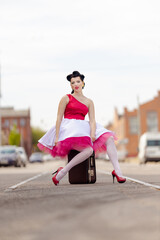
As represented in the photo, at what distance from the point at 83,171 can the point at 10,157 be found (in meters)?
28.0

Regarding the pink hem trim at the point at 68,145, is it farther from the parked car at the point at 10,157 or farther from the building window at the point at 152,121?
the building window at the point at 152,121

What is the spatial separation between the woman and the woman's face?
0.17 m

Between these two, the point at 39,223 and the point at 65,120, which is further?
the point at 65,120

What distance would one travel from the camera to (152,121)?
10219cm

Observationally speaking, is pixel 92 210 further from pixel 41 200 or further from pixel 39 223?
pixel 41 200

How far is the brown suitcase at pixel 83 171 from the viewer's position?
1029cm

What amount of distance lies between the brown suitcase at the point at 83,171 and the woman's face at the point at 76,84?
1.19m

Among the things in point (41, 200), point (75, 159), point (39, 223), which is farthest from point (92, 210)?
point (75, 159)

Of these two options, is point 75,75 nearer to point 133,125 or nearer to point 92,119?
point 92,119

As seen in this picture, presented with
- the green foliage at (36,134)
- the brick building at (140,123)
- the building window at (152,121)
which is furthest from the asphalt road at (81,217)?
the green foliage at (36,134)

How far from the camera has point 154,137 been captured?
42.5 meters

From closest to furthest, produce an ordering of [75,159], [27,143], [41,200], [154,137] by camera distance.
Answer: [41,200]
[75,159]
[154,137]
[27,143]

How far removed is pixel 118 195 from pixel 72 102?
116 inches

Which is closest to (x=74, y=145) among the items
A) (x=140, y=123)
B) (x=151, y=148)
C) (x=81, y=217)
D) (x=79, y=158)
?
(x=79, y=158)
